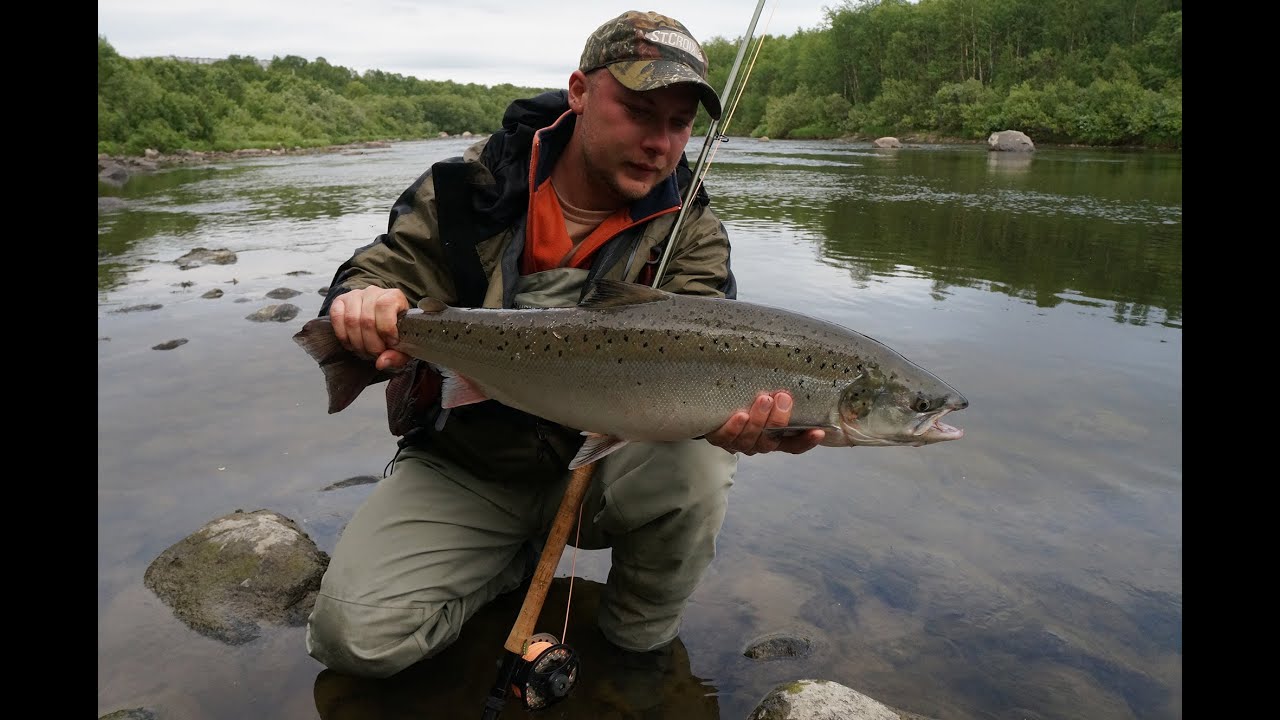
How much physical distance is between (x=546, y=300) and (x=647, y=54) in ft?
3.16

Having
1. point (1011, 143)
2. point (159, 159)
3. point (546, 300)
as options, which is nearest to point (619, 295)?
point (546, 300)

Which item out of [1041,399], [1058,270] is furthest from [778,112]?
[1041,399]

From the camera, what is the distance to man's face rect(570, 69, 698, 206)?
9.82ft

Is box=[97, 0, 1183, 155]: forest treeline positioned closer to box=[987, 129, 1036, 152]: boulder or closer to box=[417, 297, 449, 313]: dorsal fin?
box=[987, 129, 1036, 152]: boulder

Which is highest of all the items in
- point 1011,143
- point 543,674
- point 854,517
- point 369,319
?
point 1011,143

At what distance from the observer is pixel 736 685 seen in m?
2.91

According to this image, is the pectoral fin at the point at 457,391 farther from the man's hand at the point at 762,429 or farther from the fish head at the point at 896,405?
the fish head at the point at 896,405

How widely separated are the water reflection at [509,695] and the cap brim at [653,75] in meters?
2.03

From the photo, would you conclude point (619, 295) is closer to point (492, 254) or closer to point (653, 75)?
point (492, 254)

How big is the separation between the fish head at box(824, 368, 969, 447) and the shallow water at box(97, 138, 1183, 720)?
917 mm

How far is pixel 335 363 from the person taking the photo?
9.16 feet
